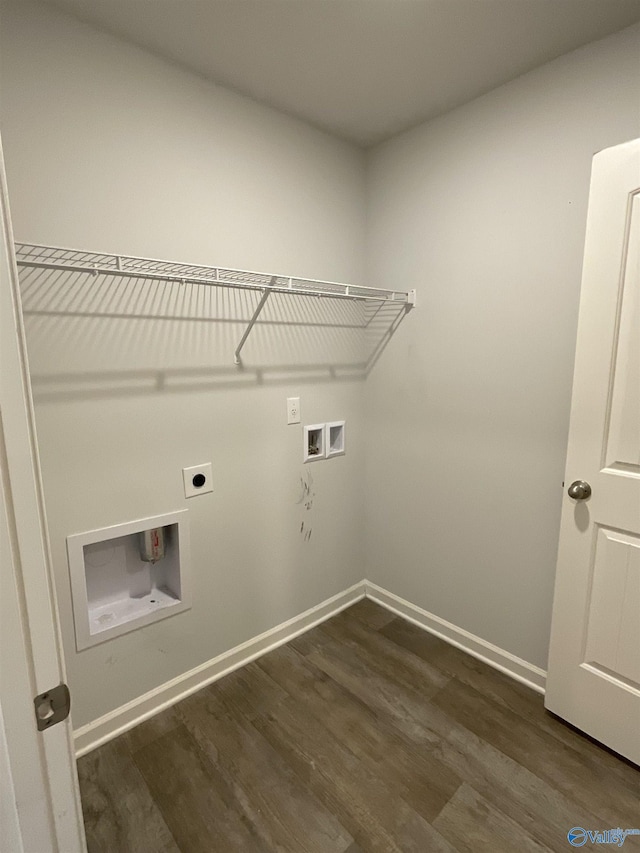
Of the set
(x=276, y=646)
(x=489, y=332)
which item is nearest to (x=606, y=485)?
(x=489, y=332)

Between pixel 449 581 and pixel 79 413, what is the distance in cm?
182

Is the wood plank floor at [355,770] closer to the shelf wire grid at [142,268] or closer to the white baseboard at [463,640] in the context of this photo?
the white baseboard at [463,640]

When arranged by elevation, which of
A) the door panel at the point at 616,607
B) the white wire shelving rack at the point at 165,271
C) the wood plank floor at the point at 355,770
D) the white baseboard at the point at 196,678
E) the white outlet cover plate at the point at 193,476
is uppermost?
the white wire shelving rack at the point at 165,271

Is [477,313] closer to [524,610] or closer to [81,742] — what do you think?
[524,610]

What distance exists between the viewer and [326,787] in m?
1.47

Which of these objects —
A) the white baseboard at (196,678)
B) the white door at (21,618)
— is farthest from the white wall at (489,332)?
the white door at (21,618)

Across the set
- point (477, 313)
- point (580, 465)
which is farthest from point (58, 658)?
point (477, 313)

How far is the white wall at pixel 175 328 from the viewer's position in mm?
1382

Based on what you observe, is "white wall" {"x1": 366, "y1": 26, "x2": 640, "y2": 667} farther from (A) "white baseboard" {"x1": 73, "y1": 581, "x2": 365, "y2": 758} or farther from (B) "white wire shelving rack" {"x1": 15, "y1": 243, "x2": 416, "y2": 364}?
(A) "white baseboard" {"x1": 73, "y1": 581, "x2": 365, "y2": 758}

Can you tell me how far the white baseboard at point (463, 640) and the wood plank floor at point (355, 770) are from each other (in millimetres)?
47

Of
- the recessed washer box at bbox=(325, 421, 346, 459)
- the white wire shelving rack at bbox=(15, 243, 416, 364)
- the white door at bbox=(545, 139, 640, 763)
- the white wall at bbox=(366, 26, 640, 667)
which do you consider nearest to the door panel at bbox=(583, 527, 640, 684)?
the white door at bbox=(545, 139, 640, 763)

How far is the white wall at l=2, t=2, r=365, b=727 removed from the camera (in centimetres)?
138

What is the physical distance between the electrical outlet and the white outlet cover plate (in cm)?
46

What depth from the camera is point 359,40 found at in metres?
1.47
